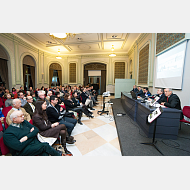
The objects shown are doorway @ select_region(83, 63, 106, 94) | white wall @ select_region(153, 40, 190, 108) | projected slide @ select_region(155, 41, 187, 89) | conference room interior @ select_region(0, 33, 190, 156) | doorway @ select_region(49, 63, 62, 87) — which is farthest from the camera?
doorway @ select_region(83, 63, 106, 94)

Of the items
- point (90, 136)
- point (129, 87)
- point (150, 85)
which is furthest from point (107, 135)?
point (129, 87)

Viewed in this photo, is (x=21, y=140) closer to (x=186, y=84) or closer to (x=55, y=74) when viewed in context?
(x=186, y=84)

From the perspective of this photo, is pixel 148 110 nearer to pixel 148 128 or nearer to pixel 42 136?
pixel 148 128

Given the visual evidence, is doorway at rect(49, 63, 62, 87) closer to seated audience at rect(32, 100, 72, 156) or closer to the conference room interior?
the conference room interior

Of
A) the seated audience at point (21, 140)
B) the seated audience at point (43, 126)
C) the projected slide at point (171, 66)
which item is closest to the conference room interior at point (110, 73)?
the projected slide at point (171, 66)

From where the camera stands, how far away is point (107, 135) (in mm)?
Result: 2750

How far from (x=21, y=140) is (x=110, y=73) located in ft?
32.8

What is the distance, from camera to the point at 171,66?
3.70m

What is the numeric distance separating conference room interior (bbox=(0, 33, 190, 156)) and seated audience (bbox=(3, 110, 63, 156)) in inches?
28.0

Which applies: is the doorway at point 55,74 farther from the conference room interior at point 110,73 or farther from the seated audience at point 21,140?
the seated audience at point 21,140

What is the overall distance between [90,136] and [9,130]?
1.78 m

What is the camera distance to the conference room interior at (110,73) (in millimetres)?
2301

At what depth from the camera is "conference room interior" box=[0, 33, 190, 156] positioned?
7.55 feet

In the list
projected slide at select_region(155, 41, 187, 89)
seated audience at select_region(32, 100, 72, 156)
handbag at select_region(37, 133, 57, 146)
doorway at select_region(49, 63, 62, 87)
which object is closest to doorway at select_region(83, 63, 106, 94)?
doorway at select_region(49, 63, 62, 87)
